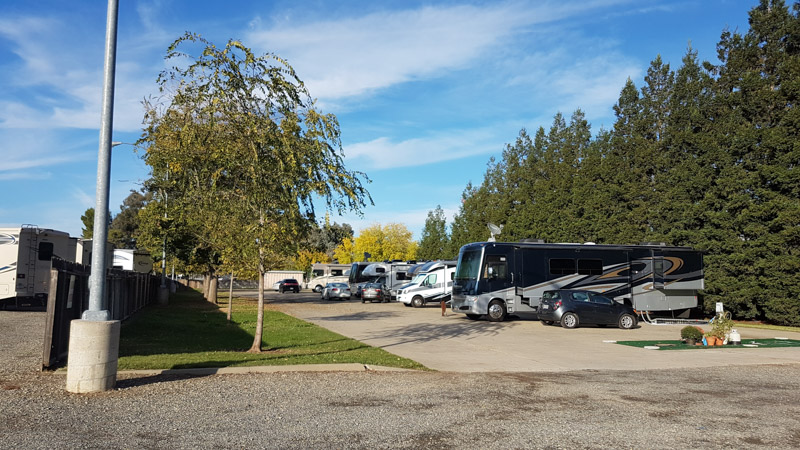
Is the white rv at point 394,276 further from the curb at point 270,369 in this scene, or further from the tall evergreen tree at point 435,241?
the curb at point 270,369

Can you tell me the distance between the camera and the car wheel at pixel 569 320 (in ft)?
77.5

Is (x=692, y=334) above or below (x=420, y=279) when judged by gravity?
below

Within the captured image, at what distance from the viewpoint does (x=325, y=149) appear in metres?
13.8

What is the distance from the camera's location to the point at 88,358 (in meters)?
8.48

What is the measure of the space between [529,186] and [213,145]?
38.4m

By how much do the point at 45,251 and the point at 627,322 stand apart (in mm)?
23202

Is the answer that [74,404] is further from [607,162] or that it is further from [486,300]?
[607,162]

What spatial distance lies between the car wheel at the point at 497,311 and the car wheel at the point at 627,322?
15.7ft

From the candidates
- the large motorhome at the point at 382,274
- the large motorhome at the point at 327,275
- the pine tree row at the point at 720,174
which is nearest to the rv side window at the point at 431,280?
the large motorhome at the point at 382,274

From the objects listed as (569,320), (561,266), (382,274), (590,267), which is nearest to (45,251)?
(569,320)

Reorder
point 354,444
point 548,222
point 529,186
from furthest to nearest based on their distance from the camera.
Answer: point 529,186 < point 548,222 < point 354,444

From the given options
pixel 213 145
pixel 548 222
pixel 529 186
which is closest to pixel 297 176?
pixel 213 145

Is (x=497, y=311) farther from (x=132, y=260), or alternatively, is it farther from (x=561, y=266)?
(x=132, y=260)

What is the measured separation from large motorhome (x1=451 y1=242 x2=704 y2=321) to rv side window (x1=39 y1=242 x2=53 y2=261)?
16895mm
